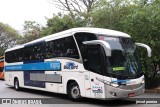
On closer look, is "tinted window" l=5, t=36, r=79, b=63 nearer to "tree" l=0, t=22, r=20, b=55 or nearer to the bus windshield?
the bus windshield

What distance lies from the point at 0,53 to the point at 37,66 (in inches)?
1776

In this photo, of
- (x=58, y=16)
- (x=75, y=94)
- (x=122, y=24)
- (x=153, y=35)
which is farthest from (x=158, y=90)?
(x=58, y=16)

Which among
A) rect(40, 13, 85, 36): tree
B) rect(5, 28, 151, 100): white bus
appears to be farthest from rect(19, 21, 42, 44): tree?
rect(5, 28, 151, 100): white bus

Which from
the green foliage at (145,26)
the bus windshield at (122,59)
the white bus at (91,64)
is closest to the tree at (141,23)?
the green foliage at (145,26)

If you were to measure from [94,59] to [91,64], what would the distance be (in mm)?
284

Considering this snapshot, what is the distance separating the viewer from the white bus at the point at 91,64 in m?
12.0

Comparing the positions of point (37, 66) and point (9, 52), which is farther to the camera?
point (9, 52)

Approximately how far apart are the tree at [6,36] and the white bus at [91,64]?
47076 mm

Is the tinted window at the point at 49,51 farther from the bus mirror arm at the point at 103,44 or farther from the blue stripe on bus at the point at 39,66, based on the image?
the bus mirror arm at the point at 103,44

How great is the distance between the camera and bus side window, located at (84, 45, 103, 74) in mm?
12344

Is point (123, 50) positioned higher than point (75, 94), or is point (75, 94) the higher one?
point (123, 50)

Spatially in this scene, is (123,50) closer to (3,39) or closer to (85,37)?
(85,37)

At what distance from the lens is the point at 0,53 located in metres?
60.3

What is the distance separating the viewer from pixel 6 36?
206ft
